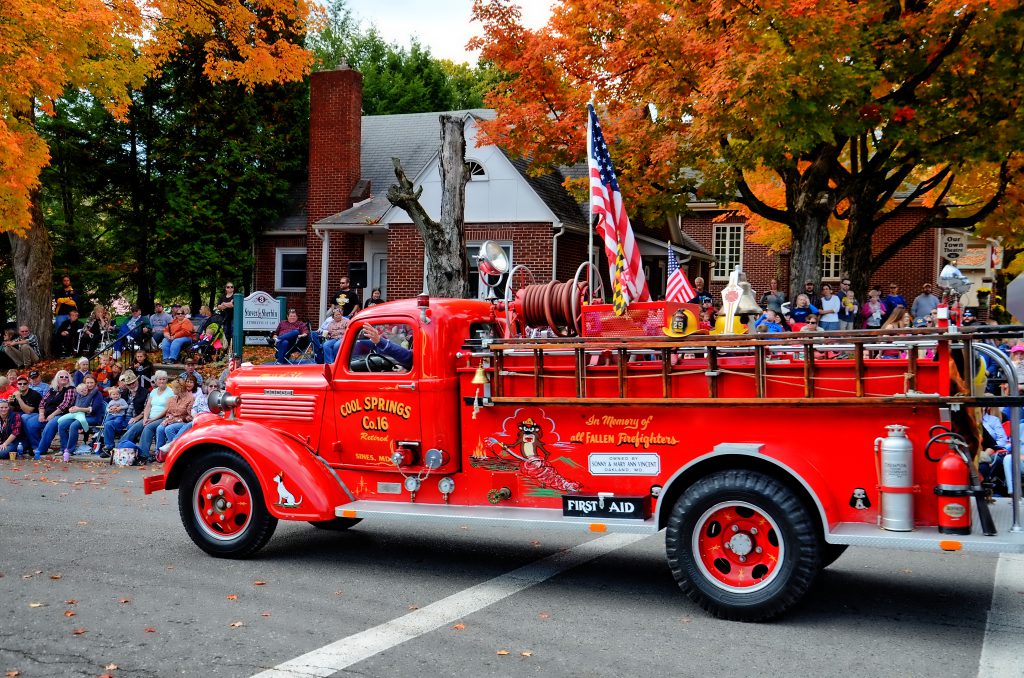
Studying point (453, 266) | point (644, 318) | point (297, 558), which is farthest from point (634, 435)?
point (453, 266)

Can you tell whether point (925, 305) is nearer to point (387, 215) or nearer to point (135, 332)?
point (387, 215)

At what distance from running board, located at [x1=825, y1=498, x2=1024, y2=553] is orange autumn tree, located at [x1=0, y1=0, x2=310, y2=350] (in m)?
16.4

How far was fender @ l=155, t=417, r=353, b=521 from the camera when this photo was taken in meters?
7.40

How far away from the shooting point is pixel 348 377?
25.3 ft

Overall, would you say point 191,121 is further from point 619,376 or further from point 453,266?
point 619,376

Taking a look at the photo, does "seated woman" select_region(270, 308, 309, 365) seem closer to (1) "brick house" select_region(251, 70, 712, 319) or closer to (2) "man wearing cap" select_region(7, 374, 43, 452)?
(2) "man wearing cap" select_region(7, 374, 43, 452)

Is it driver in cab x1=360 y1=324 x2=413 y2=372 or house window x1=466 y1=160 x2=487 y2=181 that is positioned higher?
house window x1=466 y1=160 x2=487 y2=181

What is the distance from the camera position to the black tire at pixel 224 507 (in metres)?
7.67

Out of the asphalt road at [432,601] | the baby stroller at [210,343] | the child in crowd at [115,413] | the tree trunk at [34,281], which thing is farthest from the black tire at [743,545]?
the tree trunk at [34,281]

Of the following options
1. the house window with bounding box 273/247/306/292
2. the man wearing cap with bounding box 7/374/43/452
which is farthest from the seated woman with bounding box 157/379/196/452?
the house window with bounding box 273/247/306/292

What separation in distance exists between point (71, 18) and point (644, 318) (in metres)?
15.3

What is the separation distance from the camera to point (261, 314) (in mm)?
19984

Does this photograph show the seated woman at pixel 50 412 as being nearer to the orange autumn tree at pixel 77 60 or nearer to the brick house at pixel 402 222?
the orange autumn tree at pixel 77 60

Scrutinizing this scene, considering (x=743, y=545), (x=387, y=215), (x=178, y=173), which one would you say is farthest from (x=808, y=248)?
(x=178, y=173)
